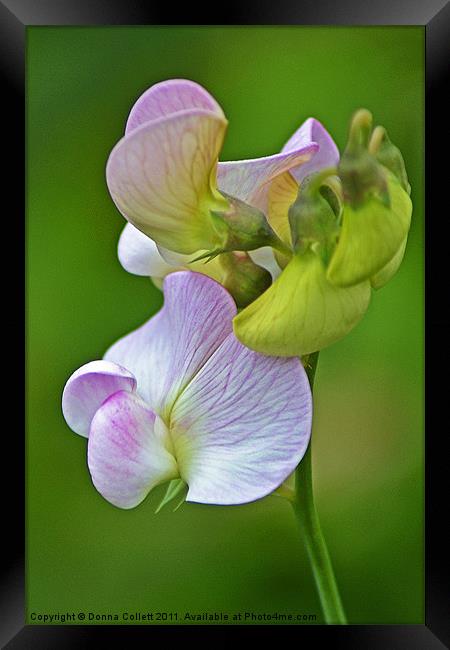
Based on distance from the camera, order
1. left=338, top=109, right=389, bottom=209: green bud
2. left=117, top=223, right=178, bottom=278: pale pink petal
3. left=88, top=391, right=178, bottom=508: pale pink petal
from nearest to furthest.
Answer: left=338, top=109, right=389, bottom=209: green bud < left=88, top=391, right=178, bottom=508: pale pink petal < left=117, top=223, right=178, bottom=278: pale pink petal

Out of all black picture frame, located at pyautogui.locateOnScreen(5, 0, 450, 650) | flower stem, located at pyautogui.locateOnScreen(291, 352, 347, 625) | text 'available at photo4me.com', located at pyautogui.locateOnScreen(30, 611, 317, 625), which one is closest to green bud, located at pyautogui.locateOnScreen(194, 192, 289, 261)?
flower stem, located at pyautogui.locateOnScreen(291, 352, 347, 625)

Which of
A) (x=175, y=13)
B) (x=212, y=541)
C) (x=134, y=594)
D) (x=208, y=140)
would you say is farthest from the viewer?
(x=212, y=541)

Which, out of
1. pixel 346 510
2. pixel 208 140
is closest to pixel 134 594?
pixel 346 510

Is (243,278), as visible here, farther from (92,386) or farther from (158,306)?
(158,306)

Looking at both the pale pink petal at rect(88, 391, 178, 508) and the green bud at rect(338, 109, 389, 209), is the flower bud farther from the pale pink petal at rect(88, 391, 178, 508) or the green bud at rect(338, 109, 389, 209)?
the pale pink petal at rect(88, 391, 178, 508)
